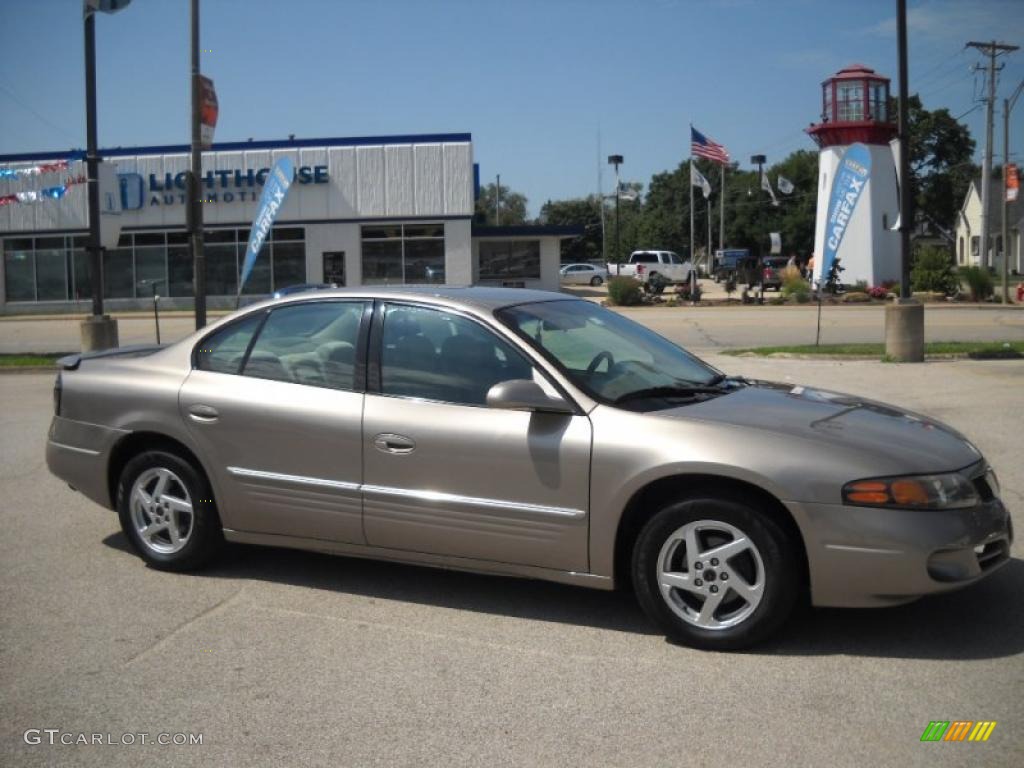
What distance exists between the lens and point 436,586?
5.61 metres

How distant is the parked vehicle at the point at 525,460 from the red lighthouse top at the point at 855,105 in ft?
131

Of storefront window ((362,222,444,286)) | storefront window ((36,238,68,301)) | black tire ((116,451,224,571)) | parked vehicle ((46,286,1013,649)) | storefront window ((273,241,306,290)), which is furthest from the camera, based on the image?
storefront window ((36,238,68,301))

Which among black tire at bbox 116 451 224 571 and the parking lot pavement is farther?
black tire at bbox 116 451 224 571

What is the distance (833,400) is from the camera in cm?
535

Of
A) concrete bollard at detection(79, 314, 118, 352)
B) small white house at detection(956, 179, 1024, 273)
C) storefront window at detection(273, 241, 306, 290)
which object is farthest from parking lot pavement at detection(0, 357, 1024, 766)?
small white house at detection(956, 179, 1024, 273)

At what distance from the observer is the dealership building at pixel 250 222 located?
129 feet

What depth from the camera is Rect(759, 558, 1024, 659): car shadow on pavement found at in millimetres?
4516

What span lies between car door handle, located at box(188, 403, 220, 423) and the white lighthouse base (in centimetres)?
4005

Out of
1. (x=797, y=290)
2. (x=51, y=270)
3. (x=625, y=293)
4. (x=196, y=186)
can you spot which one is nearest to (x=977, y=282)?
(x=797, y=290)

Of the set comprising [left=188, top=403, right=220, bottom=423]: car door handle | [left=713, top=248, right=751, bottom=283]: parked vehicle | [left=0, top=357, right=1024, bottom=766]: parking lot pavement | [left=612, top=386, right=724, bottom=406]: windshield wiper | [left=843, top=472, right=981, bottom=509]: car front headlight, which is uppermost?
[left=713, top=248, right=751, bottom=283]: parked vehicle

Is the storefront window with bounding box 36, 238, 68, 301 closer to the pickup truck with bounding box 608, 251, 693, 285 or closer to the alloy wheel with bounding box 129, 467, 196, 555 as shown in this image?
the pickup truck with bounding box 608, 251, 693, 285

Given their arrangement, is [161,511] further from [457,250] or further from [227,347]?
[457,250]

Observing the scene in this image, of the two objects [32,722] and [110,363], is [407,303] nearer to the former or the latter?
[110,363]

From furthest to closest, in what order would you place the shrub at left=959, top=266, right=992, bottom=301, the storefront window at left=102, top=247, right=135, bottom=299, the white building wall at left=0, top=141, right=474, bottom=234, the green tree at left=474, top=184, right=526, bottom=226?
the green tree at left=474, top=184, right=526, bottom=226 < the storefront window at left=102, top=247, right=135, bottom=299 < the white building wall at left=0, top=141, right=474, bottom=234 < the shrub at left=959, top=266, right=992, bottom=301
